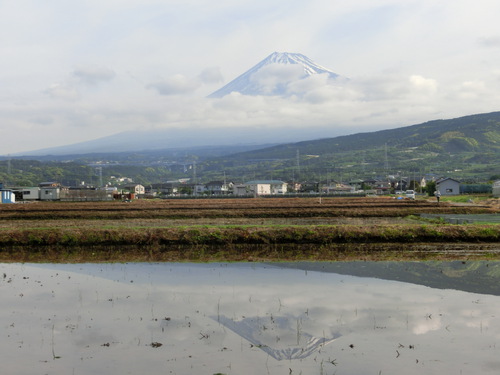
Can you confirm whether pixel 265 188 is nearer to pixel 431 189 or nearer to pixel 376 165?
pixel 431 189

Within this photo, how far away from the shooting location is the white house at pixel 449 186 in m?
63.5

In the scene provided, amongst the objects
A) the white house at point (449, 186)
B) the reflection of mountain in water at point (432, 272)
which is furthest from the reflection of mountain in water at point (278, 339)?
the white house at point (449, 186)

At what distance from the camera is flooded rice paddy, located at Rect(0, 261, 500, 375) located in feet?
22.6

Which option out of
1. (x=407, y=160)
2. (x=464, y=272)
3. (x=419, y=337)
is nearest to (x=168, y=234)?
(x=464, y=272)

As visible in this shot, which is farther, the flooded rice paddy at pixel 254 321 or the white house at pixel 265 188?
the white house at pixel 265 188

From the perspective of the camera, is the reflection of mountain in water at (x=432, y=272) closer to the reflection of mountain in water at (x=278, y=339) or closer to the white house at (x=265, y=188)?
the reflection of mountain in water at (x=278, y=339)

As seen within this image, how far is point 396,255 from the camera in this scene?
1538 cm

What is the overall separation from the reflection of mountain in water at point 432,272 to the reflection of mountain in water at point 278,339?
13.9 feet

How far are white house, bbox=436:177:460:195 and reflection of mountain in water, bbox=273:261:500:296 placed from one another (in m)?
52.8

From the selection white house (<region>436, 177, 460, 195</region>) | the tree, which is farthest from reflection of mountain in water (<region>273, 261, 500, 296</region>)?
the tree

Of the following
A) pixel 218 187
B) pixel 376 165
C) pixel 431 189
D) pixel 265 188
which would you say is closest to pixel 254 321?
pixel 431 189

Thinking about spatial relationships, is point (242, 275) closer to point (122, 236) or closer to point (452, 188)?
point (122, 236)

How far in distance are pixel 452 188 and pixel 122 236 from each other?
53.7 metres

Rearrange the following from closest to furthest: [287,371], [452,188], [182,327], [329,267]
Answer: [287,371] < [182,327] < [329,267] < [452,188]
